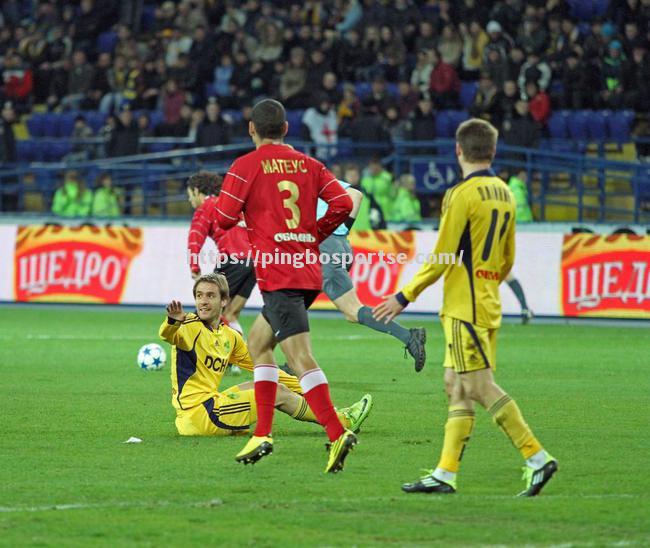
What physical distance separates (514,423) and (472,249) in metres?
0.94

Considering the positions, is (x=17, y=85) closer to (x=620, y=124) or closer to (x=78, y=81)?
(x=78, y=81)

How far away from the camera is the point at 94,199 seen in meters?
25.4

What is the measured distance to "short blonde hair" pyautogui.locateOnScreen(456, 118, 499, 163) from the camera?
23.6 ft

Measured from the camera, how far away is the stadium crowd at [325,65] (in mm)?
25250

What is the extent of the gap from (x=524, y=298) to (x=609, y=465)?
34.9 ft

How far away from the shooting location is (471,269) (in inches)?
281

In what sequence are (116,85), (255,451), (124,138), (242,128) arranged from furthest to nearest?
(116,85)
(124,138)
(242,128)
(255,451)

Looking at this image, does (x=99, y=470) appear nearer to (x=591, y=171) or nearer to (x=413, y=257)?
(x=413, y=257)

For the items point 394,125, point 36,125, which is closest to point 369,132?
point 394,125

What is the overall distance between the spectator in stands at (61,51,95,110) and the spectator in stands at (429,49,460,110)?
26.6 feet

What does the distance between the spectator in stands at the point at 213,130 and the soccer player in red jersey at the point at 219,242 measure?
502 inches

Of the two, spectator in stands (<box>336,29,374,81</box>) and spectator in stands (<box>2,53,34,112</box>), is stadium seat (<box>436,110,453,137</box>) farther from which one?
spectator in stands (<box>2,53,34,112</box>)

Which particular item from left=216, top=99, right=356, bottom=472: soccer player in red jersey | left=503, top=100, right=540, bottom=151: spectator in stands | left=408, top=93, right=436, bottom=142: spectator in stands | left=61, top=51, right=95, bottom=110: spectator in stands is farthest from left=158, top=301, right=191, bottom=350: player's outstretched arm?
left=61, top=51, right=95, bottom=110: spectator in stands

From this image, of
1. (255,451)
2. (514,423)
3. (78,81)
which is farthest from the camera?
(78,81)
